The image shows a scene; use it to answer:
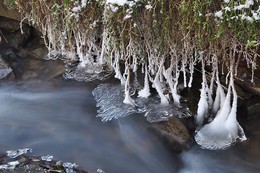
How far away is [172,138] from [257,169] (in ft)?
2.41

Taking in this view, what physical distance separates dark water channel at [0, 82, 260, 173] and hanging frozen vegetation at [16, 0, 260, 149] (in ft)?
0.42

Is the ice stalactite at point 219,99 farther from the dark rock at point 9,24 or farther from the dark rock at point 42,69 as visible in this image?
the dark rock at point 9,24

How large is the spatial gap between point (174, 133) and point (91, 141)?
745mm

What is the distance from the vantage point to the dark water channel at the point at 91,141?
3.26 metres

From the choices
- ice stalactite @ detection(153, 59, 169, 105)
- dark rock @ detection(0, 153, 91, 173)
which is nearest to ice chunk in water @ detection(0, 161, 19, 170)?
dark rock @ detection(0, 153, 91, 173)

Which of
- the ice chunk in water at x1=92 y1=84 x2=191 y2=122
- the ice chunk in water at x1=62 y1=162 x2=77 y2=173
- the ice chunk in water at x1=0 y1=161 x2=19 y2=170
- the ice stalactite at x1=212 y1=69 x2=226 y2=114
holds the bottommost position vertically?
the ice chunk in water at x1=62 y1=162 x2=77 y2=173

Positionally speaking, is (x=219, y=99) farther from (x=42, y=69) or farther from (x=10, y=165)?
(x=42, y=69)

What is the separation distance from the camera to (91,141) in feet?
11.6

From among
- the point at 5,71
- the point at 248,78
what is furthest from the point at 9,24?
the point at 248,78

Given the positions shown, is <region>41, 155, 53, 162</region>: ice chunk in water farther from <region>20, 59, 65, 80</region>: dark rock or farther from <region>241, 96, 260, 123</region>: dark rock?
<region>241, 96, 260, 123</region>: dark rock

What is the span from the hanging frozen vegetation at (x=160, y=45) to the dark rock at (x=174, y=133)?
0.29 ft

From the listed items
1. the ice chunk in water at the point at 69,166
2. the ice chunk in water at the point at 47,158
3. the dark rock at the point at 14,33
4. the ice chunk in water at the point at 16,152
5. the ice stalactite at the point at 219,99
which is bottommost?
the ice chunk in water at the point at 69,166

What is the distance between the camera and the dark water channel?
3.26 m

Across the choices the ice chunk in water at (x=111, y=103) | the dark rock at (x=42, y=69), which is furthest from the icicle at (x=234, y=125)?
the dark rock at (x=42, y=69)
